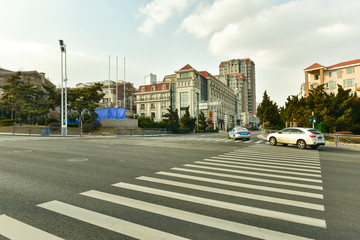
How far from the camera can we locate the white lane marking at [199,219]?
113 inches

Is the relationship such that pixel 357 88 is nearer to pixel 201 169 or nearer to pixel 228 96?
pixel 201 169

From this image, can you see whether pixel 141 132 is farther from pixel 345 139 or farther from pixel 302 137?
pixel 345 139

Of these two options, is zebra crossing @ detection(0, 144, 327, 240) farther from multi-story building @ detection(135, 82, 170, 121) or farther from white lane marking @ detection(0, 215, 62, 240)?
multi-story building @ detection(135, 82, 170, 121)

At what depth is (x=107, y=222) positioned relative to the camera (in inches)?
123

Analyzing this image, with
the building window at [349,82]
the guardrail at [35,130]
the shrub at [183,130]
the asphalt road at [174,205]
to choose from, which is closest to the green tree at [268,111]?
the building window at [349,82]

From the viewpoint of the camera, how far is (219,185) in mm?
5230

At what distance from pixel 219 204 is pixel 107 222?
201 cm

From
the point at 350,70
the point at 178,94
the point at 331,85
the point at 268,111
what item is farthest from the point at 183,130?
the point at 350,70

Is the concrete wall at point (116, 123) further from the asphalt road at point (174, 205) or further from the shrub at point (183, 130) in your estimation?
the asphalt road at point (174, 205)

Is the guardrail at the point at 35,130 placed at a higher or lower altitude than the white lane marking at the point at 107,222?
higher

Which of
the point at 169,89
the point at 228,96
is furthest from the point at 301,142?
the point at 228,96

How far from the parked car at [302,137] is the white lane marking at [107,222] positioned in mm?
16266

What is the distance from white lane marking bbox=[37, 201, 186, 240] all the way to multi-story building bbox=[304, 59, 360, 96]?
176 ft

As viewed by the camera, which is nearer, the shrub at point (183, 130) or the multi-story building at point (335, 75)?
the multi-story building at point (335, 75)
